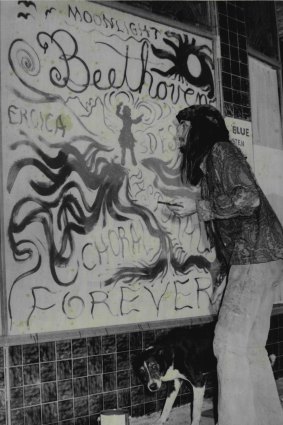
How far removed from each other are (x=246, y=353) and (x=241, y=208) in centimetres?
102

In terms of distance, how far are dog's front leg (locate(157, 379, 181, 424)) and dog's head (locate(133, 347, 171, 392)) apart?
1.17 feet

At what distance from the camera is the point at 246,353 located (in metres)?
4.09

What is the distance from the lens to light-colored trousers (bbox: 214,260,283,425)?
13.3ft

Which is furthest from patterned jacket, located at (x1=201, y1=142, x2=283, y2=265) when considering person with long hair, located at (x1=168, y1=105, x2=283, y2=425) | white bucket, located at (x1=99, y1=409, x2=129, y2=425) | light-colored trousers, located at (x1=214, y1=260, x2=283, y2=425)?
white bucket, located at (x1=99, y1=409, x2=129, y2=425)

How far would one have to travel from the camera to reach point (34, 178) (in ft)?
15.2

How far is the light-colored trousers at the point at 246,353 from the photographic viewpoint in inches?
159

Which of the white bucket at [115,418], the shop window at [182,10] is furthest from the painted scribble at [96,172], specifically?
the white bucket at [115,418]

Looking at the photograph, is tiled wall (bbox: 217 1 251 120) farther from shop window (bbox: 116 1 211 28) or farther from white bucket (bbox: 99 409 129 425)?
white bucket (bbox: 99 409 129 425)

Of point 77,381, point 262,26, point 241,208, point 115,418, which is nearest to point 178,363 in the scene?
point 77,381

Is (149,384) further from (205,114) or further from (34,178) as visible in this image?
(205,114)

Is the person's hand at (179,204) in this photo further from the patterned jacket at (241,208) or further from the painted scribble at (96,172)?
the patterned jacket at (241,208)

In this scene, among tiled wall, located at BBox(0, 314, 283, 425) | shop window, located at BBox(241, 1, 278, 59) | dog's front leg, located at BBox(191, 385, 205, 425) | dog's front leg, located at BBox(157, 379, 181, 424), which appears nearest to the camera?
tiled wall, located at BBox(0, 314, 283, 425)

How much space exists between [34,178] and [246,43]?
333cm

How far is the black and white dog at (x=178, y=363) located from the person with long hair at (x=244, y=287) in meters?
0.71
